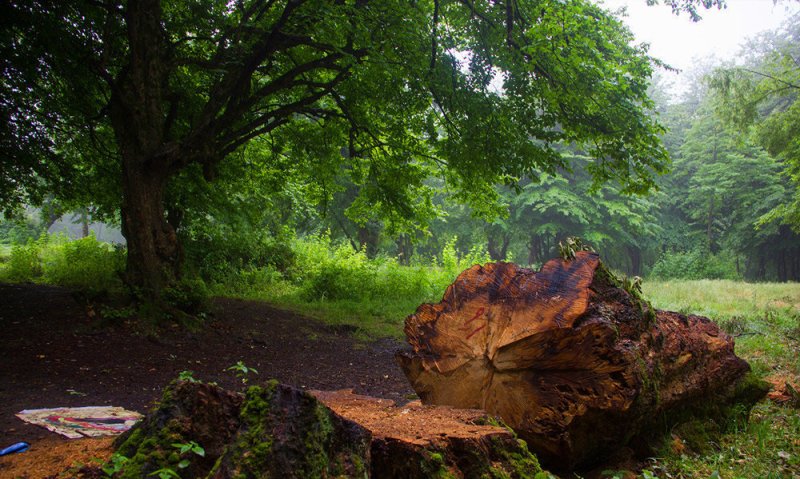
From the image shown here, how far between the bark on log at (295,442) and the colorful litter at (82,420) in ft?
4.45

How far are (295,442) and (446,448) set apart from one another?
0.79m

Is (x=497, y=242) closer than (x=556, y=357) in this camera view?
No

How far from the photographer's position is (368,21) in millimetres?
6500

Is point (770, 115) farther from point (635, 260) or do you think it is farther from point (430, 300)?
point (635, 260)

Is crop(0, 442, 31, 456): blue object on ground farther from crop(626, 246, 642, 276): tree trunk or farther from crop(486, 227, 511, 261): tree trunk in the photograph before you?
crop(626, 246, 642, 276): tree trunk

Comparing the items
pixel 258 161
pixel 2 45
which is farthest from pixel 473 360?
pixel 258 161

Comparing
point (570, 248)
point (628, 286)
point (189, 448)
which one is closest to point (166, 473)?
point (189, 448)

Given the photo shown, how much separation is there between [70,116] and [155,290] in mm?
3991

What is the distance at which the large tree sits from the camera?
663 cm

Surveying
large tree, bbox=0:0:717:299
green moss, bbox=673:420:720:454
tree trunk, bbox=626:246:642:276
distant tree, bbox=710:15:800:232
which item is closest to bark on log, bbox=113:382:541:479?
green moss, bbox=673:420:720:454

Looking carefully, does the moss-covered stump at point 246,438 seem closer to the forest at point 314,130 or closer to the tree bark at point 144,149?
the forest at point 314,130

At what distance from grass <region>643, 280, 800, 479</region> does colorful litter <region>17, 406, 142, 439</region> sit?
3570 mm

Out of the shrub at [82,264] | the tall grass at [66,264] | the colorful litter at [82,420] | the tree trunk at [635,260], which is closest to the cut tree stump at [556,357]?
the colorful litter at [82,420]

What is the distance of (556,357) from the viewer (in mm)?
2984
